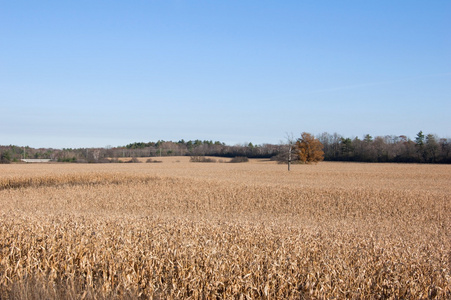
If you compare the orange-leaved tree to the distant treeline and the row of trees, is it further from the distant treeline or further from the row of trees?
the row of trees

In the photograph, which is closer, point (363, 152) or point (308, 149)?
point (308, 149)

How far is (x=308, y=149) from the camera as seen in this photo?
70375mm

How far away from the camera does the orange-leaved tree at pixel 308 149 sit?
228 ft

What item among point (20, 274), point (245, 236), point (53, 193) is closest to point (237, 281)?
point (245, 236)

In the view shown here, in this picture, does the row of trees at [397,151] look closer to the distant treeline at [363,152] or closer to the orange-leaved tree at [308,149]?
the distant treeline at [363,152]

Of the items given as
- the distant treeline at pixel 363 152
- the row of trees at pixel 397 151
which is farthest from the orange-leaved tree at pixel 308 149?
the row of trees at pixel 397 151

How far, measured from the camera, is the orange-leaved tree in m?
69.4

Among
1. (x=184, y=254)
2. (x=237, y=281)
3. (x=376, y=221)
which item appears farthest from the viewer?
(x=376, y=221)

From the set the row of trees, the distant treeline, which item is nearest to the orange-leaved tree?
the distant treeline

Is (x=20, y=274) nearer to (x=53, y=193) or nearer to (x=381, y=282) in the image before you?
(x=381, y=282)

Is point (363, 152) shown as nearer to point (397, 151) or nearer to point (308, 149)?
point (397, 151)

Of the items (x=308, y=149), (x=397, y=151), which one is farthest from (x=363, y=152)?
(x=308, y=149)

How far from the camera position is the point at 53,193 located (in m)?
21.0

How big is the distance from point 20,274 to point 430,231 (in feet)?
41.0
